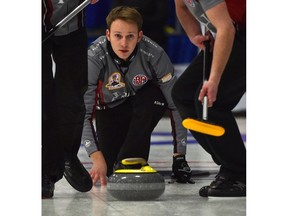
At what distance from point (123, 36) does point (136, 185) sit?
0.83 m

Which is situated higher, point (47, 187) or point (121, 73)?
point (121, 73)

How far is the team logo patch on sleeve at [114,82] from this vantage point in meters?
4.27

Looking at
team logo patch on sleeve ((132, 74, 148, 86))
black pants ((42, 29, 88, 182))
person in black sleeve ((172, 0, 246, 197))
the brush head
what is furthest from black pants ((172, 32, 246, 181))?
team logo patch on sleeve ((132, 74, 148, 86))

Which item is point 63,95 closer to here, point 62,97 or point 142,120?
point 62,97

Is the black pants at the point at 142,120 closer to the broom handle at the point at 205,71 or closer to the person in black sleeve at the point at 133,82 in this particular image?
the person in black sleeve at the point at 133,82

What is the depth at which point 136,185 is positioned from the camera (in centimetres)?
363

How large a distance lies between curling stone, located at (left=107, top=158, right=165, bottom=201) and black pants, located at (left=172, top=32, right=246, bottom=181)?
0.80 ft

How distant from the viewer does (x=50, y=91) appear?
141 inches

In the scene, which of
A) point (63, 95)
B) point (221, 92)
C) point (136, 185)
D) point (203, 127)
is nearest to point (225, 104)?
point (221, 92)

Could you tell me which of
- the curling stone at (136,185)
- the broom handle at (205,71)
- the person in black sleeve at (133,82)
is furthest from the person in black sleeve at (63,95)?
the broom handle at (205,71)

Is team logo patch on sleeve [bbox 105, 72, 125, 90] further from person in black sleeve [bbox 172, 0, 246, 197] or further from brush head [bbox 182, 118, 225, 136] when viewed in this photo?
brush head [bbox 182, 118, 225, 136]

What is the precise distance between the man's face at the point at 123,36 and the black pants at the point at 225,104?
1.54ft

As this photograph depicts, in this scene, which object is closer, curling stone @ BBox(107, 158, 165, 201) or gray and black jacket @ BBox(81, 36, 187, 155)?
curling stone @ BBox(107, 158, 165, 201)

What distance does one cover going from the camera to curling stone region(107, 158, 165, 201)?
3.63 metres
